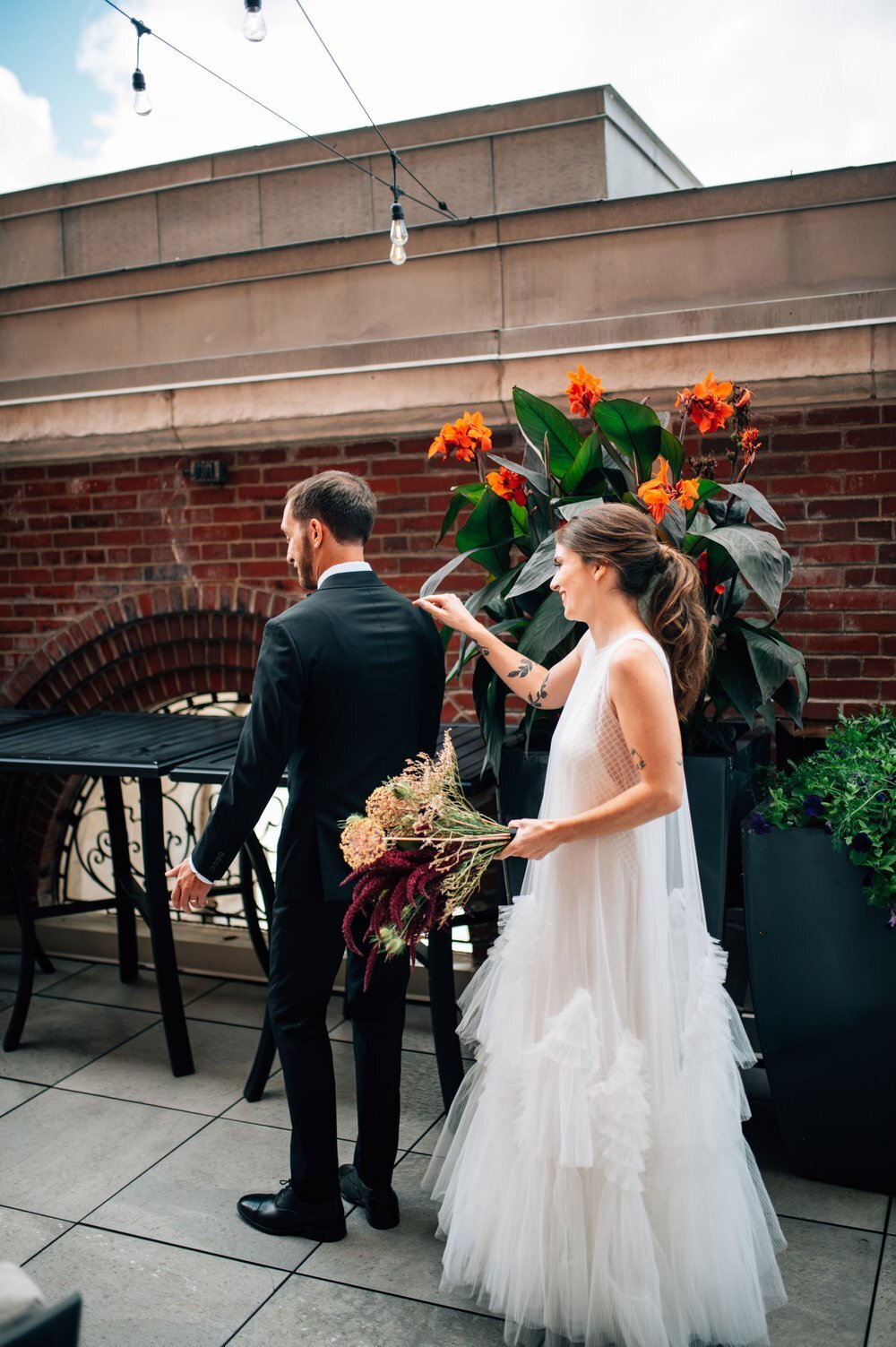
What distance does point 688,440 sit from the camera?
392cm

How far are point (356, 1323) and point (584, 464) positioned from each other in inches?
85.5

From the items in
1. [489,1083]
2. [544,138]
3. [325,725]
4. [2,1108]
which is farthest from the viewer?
[544,138]

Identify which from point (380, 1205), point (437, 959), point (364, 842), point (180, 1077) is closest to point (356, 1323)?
point (380, 1205)

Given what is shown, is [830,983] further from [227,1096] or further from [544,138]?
[544,138]

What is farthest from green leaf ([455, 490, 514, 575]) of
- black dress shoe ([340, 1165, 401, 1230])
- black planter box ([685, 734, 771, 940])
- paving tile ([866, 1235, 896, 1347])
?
paving tile ([866, 1235, 896, 1347])

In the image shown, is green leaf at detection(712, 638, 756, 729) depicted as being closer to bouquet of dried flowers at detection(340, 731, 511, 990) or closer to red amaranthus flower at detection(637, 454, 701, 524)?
red amaranthus flower at detection(637, 454, 701, 524)

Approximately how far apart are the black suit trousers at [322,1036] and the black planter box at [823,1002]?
38.0 inches

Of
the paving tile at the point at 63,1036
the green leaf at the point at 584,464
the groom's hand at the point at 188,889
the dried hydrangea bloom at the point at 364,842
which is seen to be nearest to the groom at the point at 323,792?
the groom's hand at the point at 188,889

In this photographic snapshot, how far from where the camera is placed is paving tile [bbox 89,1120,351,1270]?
2.82 m

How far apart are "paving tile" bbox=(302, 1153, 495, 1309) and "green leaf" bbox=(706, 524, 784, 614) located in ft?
5.80

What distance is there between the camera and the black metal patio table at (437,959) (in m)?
3.26

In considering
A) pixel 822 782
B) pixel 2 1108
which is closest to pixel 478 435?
pixel 822 782

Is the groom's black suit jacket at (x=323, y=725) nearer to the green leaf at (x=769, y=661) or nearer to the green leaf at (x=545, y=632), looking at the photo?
the green leaf at (x=545, y=632)

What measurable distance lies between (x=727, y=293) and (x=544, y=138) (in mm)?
1073
